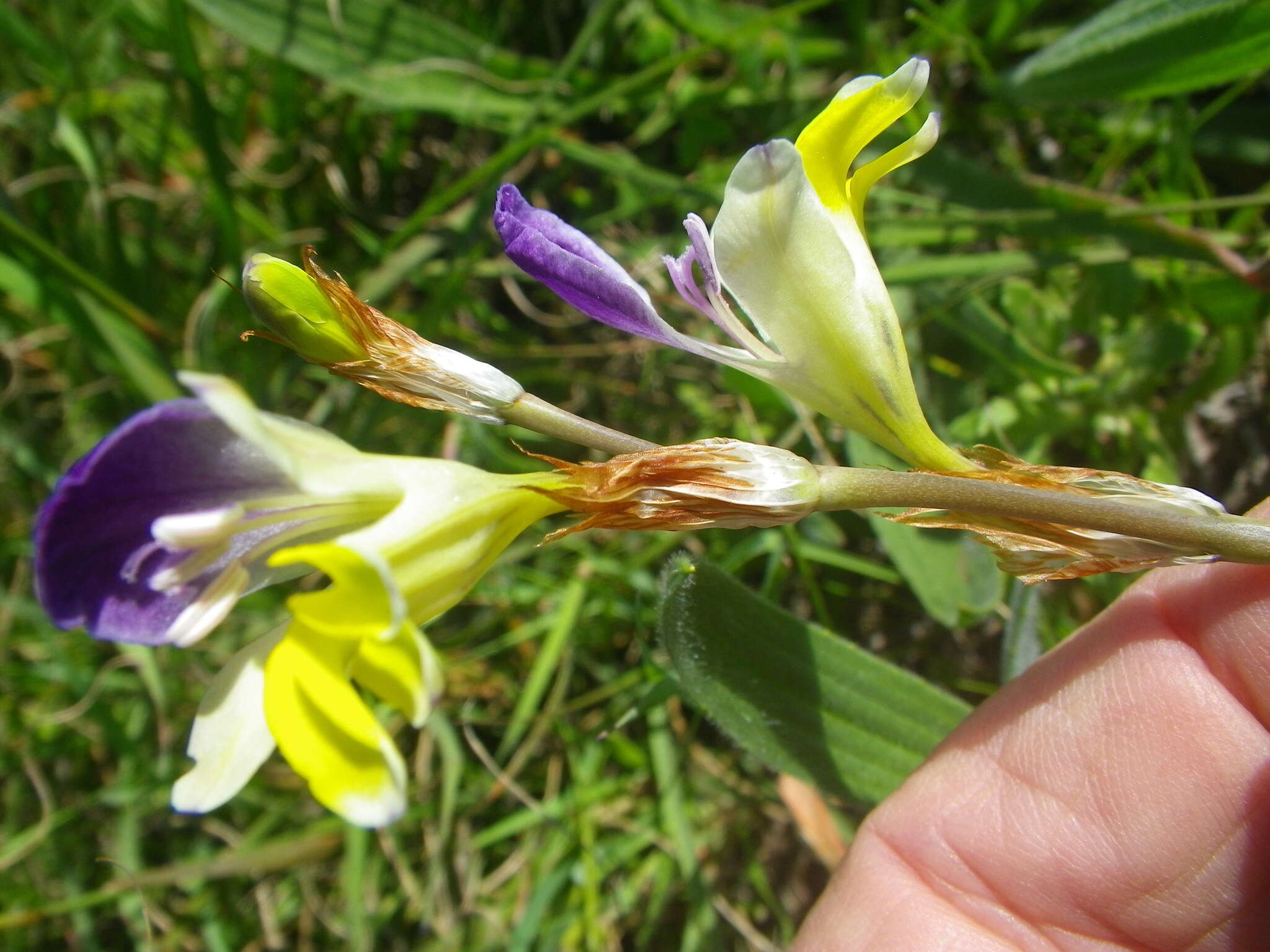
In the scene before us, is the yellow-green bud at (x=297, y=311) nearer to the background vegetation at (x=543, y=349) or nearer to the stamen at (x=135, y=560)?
the stamen at (x=135, y=560)

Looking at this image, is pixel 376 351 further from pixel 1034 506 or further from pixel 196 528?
pixel 1034 506

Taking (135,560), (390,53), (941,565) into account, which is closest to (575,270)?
(135,560)

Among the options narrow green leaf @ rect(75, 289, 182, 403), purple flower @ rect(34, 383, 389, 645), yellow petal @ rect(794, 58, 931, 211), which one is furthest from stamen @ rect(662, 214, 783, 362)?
narrow green leaf @ rect(75, 289, 182, 403)

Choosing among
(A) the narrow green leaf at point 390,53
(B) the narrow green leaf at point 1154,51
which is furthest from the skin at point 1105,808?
(A) the narrow green leaf at point 390,53

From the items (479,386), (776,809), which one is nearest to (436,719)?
(776,809)

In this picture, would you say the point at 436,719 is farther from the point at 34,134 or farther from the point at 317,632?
the point at 34,134

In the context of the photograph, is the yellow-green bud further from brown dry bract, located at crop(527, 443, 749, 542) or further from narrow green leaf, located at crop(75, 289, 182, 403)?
Answer: narrow green leaf, located at crop(75, 289, 182, 403)
